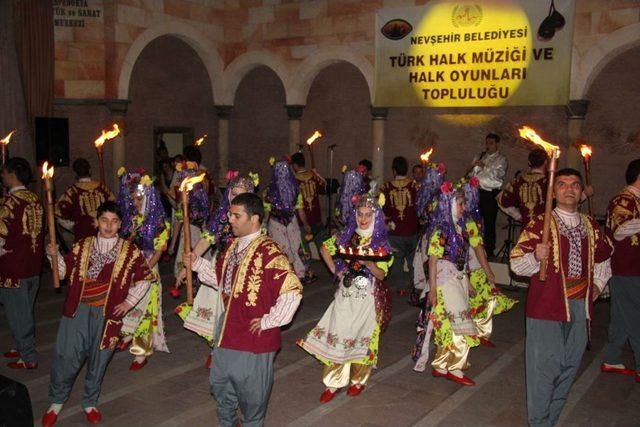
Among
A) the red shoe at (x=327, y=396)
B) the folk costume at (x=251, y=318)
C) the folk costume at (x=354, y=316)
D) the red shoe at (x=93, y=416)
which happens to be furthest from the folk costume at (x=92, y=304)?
the red shoe at (x=327, y=396)

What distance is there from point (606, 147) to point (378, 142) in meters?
4.70

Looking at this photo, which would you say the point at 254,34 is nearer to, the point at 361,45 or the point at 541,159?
the point at 361,45

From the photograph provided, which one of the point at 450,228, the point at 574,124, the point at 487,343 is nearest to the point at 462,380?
the point at 487,343

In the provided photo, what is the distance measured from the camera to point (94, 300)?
16.2 ft

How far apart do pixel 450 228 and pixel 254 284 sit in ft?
8.27

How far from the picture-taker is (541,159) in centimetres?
959

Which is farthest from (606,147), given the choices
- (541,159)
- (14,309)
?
(14,309)

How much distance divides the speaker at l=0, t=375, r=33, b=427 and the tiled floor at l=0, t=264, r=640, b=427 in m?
2.56

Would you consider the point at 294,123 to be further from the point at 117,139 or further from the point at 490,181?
the point at 490,181

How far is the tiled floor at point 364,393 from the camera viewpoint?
17.8ft

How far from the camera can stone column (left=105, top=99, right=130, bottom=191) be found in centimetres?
1380

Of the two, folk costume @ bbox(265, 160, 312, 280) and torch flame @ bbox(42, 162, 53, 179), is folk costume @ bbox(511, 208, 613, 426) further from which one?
folk costume @ bbox(265, 160, 312, 280)

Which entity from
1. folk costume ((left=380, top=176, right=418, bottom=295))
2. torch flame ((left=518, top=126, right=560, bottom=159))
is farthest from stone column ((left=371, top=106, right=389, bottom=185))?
torch flame ((left=518, top=126, right=560, bottom=159))

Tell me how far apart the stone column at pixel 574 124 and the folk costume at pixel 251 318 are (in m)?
9.13
